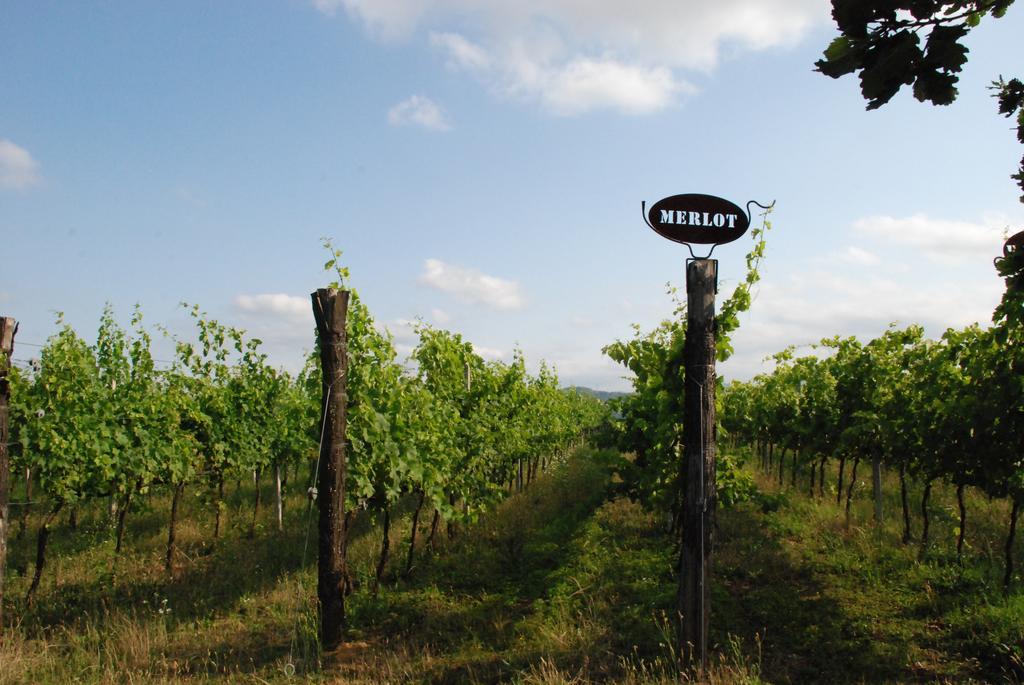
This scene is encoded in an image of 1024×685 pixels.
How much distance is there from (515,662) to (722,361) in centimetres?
353

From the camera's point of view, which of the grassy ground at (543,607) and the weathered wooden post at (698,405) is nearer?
the weathered wooden post at (698,405)

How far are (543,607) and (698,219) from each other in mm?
4340

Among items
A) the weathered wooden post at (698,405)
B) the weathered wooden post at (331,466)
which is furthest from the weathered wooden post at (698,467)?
the weathered wooden post at (331,466)

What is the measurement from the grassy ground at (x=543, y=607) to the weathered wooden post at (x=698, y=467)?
36 cm

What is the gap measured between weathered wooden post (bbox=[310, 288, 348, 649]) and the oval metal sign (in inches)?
117

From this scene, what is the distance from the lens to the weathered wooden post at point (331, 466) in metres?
6.53

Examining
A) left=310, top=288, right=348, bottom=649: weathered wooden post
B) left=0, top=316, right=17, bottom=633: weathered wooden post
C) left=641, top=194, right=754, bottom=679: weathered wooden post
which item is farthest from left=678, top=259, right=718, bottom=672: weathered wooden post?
left=0, top=316, right=17, bottom=633: weathered wooden post

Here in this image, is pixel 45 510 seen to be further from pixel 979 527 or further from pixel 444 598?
pixel 979 527

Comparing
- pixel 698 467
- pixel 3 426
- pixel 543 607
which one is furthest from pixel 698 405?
pixel 3 426

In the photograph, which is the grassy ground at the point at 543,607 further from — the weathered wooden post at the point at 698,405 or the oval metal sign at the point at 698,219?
the oval metal sign at the point at 698,219

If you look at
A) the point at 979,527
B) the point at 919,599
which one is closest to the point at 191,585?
the point at 919,599

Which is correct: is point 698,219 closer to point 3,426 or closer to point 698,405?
point 698,405

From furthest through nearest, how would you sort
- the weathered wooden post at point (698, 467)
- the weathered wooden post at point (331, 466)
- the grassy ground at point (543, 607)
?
the weathered wooden post at point (331, 466), the grassy ground at point (543, 607), the weathered wooden post at point (698, 467)

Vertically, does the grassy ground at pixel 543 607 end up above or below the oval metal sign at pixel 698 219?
below
